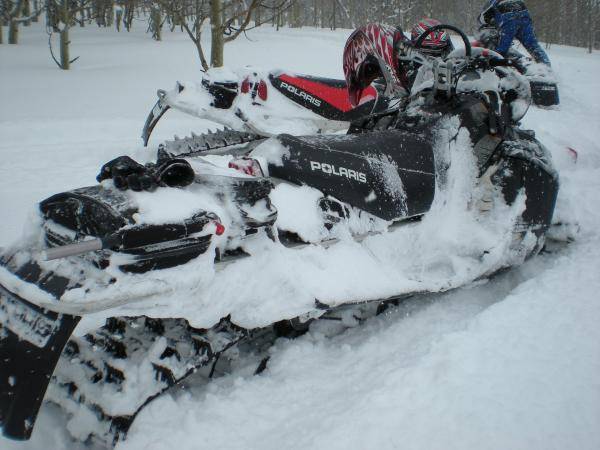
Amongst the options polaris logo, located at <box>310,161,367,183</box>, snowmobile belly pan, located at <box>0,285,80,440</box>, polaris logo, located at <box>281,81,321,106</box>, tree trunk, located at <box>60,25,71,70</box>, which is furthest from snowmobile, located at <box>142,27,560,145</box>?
tree trunk, located at <box>60,25,71,70</box>

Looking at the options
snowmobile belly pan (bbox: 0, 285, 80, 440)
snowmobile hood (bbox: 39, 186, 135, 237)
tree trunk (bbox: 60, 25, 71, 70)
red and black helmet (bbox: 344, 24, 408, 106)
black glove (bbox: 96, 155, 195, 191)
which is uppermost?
tree trunk (bbox: 60, 25, 71, 70)

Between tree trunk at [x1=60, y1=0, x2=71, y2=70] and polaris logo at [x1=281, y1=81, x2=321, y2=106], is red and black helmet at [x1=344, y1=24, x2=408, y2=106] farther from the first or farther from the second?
tree trunk at [x1=60, y1=0, x2=71, y2=70]

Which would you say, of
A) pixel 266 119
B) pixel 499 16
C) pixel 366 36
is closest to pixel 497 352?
pixel 366 36

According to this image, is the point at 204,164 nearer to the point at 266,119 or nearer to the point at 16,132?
the point at 266,119

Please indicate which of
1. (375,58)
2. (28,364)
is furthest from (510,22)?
(28,364)

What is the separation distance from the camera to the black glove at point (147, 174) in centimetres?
149

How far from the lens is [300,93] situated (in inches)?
195

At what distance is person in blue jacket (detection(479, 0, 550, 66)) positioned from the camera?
7.58m

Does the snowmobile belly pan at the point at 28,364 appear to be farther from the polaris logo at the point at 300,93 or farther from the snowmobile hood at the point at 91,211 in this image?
the polaris logo at the point at 300,93

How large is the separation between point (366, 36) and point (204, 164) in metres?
1.72

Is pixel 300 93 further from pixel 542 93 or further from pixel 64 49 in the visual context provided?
pixel 64 49

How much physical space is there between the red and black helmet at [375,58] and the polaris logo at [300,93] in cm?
174

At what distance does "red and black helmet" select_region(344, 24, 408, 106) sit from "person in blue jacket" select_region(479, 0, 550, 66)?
5362 mm

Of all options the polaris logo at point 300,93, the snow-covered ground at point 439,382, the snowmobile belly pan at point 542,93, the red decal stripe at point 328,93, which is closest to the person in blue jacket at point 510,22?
the red decal stripe at point 328,93
